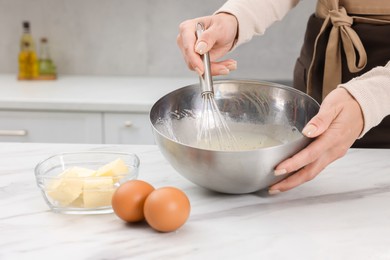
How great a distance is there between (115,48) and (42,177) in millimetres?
1910

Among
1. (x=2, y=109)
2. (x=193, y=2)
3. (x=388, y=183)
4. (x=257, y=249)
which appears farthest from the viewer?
(x=193, y=2)

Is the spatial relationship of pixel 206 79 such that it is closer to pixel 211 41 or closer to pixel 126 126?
pixel 211 41

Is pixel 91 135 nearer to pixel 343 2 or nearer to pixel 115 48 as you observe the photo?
pixel 115 48

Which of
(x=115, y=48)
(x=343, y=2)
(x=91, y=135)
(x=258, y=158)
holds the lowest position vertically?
(x=91, y=135)

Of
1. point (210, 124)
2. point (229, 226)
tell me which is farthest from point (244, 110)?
point (229, 226)

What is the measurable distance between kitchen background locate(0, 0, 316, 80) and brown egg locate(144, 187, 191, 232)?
1.90m

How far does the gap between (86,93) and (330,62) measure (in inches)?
47.0

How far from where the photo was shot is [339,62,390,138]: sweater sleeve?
118 cm

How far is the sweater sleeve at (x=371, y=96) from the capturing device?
1.18 metres

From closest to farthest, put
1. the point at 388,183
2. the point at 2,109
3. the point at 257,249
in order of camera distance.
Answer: the point at 257,249, the point at 388,183, the point at 2,109

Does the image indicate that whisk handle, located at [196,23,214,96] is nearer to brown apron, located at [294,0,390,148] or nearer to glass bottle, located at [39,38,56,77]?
brown apron, located at [294,0,390,148]

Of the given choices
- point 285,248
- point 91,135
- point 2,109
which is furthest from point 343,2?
point 2,109

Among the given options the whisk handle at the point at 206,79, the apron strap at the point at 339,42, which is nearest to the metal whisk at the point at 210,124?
the whisk handle at the point at 206,79

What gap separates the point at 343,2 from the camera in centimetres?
167
